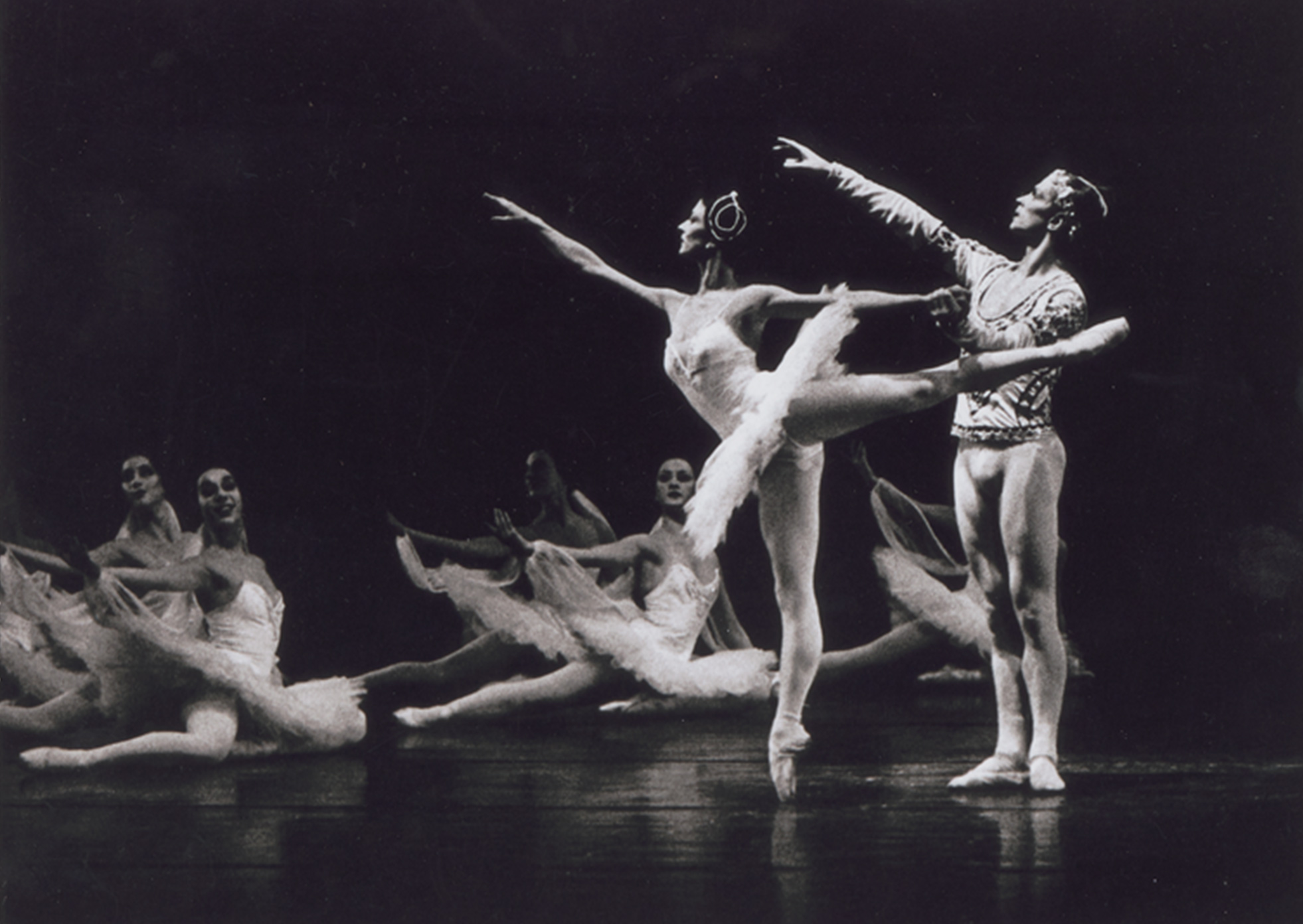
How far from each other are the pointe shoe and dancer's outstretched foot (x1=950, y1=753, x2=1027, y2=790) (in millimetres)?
1121

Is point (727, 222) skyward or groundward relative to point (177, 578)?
skyward

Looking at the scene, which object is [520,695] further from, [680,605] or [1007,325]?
[1007,325]

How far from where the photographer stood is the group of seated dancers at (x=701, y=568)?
14.0 feet

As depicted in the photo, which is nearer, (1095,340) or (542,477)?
(1095,340)

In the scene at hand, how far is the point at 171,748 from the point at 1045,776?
249 cm

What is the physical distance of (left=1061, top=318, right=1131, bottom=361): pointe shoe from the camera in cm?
416

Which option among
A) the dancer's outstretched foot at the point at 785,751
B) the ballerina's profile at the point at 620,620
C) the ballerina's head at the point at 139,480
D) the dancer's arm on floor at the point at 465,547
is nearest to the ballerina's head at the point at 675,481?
the ballerina's profile at the point at 620,620

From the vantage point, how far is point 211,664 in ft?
15.3

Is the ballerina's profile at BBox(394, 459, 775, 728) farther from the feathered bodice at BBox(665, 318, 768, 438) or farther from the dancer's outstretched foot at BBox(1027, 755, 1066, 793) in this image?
the dancer's outstretched foot at BBox(1027, 755, 1066, 793)

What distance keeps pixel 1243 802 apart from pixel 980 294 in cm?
156

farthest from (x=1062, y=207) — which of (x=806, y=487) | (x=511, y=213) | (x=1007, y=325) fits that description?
(x=511, y=213)

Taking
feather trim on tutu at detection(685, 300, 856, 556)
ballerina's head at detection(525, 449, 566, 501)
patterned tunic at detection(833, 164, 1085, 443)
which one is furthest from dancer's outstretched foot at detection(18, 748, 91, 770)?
patterned tunic at detection(833, 164, 1085, 443)

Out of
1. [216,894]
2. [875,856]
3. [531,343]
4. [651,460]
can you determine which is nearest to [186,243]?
[531,343]

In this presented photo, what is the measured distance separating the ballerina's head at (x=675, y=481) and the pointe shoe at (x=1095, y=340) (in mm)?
1398
